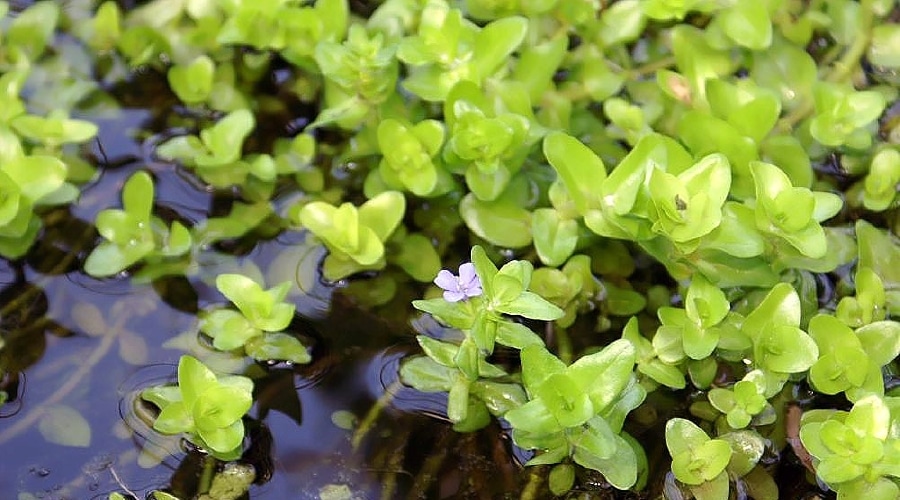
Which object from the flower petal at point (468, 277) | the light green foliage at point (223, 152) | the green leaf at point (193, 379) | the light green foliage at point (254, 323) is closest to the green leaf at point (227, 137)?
the light green foliage at point (223, 152)

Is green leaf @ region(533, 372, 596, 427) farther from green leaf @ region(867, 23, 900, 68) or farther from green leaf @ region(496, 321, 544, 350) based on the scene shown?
green leaf @ region(867, 23, 900, 68)

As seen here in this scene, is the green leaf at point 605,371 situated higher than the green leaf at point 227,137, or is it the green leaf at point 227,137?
the green leaf at point 605,371

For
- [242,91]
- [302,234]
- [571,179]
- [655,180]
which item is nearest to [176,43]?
[242,91]

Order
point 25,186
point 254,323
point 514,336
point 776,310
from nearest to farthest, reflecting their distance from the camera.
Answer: point 514,336 < point 776,310 < point 254,323 < point 25,186

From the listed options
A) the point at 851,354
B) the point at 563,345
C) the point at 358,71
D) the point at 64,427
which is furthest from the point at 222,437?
the point at 851,354

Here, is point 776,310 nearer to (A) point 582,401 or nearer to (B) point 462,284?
(A) point 582,401

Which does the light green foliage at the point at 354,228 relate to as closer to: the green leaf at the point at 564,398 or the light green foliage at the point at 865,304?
the green leaf at the point at 564,398
